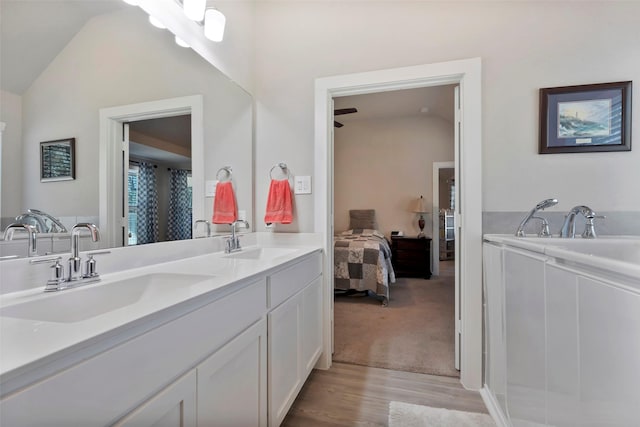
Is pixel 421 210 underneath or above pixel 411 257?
above

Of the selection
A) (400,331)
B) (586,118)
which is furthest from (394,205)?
(586,118)

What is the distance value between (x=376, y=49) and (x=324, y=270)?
152cm

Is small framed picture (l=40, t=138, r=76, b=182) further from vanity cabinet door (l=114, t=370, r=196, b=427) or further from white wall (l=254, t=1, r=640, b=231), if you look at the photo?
white wall (l=254, t=1, r=640, b=231)

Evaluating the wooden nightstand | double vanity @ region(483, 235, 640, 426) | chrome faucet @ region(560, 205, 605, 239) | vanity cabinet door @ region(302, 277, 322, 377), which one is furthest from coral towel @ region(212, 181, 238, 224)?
the wooden nightstand

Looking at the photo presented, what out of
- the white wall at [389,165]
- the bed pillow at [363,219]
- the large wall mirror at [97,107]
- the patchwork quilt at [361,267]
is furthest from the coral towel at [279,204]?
the white wall at [389,165]

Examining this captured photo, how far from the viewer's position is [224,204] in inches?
74.5

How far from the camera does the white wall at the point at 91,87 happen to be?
985 mm

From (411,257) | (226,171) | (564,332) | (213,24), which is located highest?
(213,24)

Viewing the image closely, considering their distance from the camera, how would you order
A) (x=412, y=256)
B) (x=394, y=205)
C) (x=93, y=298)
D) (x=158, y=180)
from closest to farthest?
(x=93, y=298), (x=158, y=180), (x=412, y=256), (x=394, y=205)

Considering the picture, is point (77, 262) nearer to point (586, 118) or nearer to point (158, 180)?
point (158, 180)

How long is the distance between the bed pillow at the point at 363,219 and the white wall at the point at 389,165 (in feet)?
0.31

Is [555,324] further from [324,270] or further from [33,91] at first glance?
[33,91]

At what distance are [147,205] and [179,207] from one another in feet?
0.64

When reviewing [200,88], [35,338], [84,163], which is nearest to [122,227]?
[84,163]
